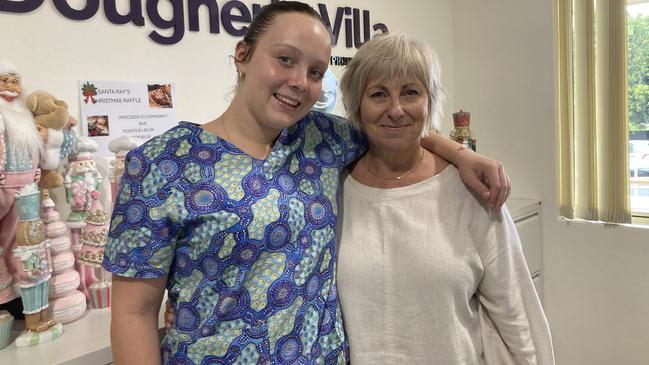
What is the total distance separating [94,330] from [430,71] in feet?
3.21

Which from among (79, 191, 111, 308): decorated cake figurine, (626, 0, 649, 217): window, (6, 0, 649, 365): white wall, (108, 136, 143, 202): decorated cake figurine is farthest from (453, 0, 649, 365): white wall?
(79, 191, 111, 308): decorated cake figurine

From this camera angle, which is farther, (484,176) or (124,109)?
(124,109)

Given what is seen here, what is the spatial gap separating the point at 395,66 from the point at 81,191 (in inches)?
33.3

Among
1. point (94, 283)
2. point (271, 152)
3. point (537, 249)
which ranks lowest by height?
point (537, 249)

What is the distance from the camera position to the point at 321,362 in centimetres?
105

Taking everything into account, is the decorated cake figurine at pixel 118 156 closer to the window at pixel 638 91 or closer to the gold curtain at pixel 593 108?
the gold curtain at pixel 593 108

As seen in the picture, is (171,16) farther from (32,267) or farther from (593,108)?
(593,108)

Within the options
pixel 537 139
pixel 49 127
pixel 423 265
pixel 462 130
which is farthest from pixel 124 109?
pixel 537 139

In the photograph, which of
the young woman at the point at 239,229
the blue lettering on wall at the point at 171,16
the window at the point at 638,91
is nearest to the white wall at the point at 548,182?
the window at the point at 638,91

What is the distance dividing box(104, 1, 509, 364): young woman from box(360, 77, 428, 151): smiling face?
0.17 m

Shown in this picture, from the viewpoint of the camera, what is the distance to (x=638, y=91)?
246cm

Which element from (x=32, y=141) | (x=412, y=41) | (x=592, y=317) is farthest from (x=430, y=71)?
(x=592, y=317)

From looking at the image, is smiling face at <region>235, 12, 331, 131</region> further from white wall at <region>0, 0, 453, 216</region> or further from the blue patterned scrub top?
white wall at <region>0, 0, 453, 216</region>

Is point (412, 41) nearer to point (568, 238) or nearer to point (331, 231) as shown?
point (331, 231)
